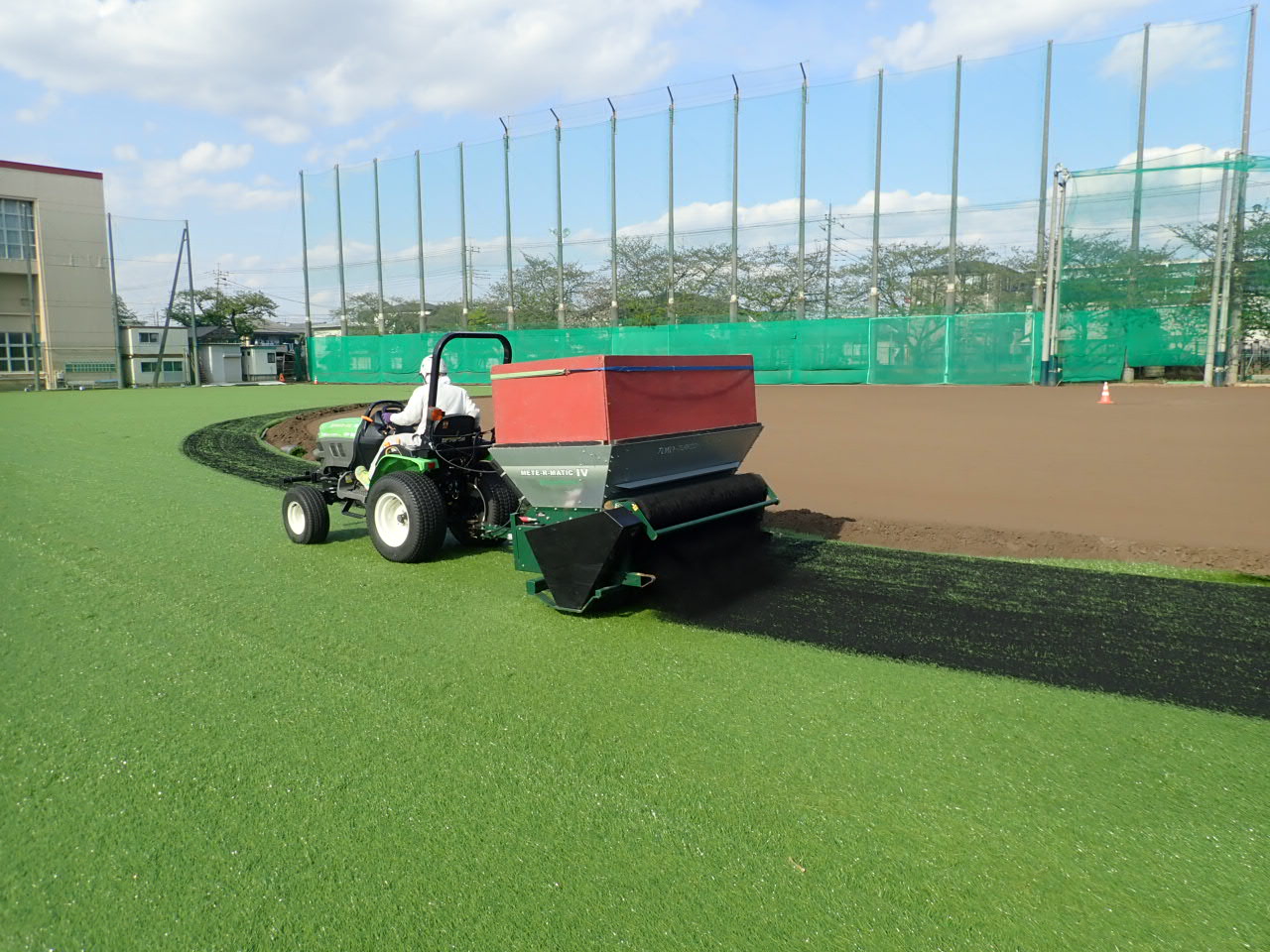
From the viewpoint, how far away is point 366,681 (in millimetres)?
4023

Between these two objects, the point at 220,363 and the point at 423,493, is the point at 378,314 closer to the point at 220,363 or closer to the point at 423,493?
the point at 220,363

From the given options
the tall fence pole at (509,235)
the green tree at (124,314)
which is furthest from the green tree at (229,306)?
→ the tall fence pole at (509,235)

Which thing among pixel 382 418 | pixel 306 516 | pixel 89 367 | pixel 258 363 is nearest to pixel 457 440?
pixel 382 418

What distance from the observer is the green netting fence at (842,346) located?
2284 centimetres

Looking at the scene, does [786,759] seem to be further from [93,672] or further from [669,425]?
[93,672]

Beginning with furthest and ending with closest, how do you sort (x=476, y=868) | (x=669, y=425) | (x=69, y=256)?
(x=69, y=256) → (x=669, y=425) → (x=476, y=868)

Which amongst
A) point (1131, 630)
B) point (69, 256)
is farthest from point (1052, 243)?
point (69, 256)

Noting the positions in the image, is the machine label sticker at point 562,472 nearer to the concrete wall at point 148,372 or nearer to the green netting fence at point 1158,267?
the green netting fence at point 1158,267

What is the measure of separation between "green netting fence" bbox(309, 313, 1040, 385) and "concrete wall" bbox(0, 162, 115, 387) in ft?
74.3

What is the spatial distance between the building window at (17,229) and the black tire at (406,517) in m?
47.9

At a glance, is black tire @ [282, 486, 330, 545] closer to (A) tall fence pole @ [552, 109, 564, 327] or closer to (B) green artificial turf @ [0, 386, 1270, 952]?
(B) green artificial turf @ [0, 386, 1270, 952]

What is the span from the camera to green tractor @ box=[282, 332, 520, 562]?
597 centimetres

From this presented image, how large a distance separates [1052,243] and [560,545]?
67.4ft

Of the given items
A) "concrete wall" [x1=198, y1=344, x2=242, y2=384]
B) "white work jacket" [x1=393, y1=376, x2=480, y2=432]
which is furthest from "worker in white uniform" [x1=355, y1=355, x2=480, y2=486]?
"concrete wall" [x1=198, y1=344, x2=242, y2=384]
